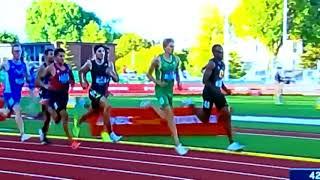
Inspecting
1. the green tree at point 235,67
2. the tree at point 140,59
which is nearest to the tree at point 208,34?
the green tree at point 235,67

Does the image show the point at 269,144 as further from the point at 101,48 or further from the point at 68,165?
the point at 68,165

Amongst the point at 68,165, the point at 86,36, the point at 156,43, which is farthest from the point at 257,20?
the point at 68,165

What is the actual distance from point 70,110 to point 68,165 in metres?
14.1

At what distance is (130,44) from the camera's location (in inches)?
3610

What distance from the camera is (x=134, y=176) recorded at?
30.9 ft

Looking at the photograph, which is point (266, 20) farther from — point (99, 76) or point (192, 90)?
point (99, 76)

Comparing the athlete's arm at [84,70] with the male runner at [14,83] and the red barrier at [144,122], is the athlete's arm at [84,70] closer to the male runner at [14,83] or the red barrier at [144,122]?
the male runner at [14,83]

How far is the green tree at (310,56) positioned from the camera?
66.2m

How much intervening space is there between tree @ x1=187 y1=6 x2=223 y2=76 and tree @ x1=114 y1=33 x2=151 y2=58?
1693 centimetres

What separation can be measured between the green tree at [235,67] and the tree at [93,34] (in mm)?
25793

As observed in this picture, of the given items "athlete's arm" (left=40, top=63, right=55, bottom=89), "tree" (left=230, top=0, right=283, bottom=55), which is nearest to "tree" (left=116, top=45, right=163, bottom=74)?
"tree" (left=230, top=0, right=283, bottom=55)

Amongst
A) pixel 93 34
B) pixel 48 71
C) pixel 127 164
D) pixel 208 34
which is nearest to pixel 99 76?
pixel 48 71

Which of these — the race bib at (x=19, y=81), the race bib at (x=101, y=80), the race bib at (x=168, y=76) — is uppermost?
the race bib at (x=168, y=76)

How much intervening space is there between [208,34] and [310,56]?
9.68 m
